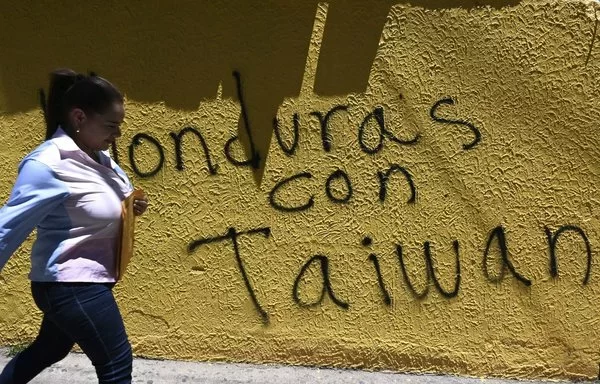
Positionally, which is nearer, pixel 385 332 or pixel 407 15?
pixel 407 15

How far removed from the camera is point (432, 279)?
3492 millimetres

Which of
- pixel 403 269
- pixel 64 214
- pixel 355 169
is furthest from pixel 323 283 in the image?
pixel 64 214

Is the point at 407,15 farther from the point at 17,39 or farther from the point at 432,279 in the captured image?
the point at 17,39

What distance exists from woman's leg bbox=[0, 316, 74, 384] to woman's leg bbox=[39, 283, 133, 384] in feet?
0.60

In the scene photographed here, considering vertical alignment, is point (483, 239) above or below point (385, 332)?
above

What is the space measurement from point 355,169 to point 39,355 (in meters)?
1.71

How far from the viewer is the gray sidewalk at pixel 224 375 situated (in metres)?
3.46

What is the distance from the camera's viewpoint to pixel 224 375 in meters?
3.53

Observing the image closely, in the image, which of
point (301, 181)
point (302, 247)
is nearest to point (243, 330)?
point (302, 247)

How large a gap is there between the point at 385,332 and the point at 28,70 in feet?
7.55

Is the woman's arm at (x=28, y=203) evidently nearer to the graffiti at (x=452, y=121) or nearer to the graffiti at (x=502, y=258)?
the graffiti at (x=452, y=121)

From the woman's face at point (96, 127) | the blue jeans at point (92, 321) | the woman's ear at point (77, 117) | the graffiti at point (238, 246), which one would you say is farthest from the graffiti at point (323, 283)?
the woman's ear at point (77, 117)

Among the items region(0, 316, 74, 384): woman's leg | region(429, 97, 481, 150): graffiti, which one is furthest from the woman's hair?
region(429, 97, 481, 150): graffiti

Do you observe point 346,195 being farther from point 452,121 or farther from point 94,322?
point 94,322
